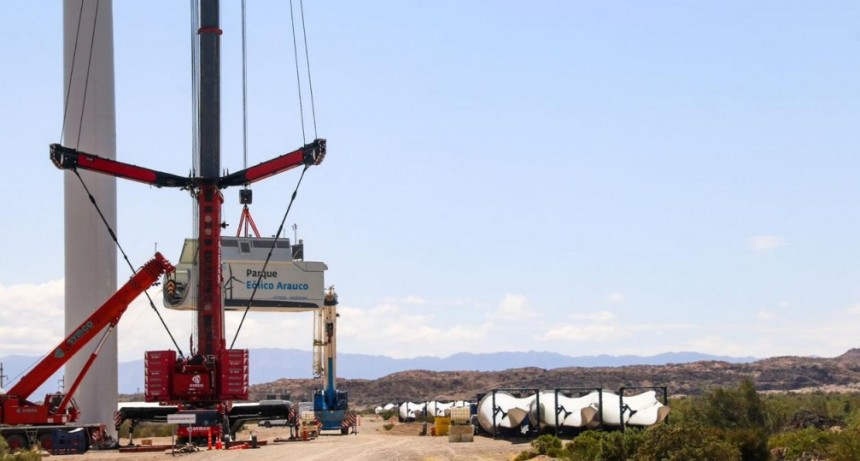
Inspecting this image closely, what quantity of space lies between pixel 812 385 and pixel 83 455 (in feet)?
348

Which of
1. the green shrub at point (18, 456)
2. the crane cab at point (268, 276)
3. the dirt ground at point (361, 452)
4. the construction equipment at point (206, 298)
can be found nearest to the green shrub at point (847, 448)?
the dirt ground at point (361, 452)

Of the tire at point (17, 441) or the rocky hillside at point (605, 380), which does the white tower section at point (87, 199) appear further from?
the rocky hillside at point (605, 380)

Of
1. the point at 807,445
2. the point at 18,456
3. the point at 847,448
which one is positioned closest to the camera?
the point at 847,448

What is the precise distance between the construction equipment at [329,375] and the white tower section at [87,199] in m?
10.5

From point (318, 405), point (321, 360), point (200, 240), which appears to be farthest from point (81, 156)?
point (321, 360)

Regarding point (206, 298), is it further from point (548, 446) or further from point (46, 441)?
point (548, 446)

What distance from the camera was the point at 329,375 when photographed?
62375 millimetres

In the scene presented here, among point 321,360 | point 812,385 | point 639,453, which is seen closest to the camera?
point 639,453

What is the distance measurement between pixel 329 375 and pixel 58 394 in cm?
1985

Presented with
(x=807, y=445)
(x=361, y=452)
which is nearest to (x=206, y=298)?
(x=361, y=452)

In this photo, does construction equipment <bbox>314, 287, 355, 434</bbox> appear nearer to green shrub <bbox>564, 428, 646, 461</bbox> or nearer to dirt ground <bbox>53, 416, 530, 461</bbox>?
dirt ground <bbox>53, 416, 530, 461</bbox>

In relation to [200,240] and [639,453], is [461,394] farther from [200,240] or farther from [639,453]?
[639,453]

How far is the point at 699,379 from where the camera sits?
13725 cm

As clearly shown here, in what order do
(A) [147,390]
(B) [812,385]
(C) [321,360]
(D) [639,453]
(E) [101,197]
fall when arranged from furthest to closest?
(B) [812,385] < (C) [321,360] < (E) [101,197] < (A) [147,390] < (D) [639,453]
